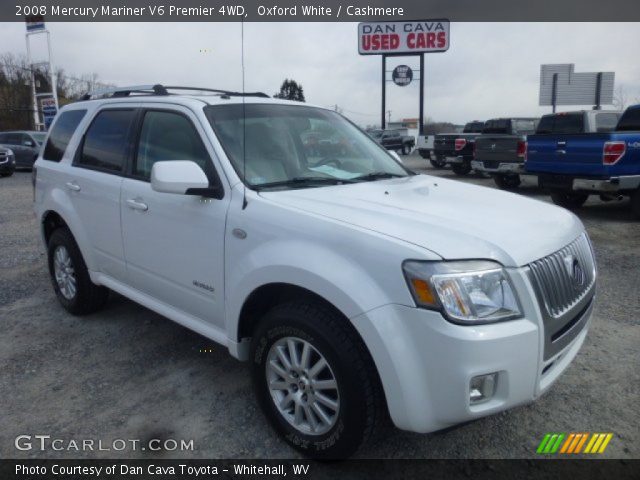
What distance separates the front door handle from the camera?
138 inches

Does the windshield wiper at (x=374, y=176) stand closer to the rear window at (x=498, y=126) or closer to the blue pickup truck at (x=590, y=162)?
the blue pickup truck at (x=590, y=162)

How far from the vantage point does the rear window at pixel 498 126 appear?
1655 cm

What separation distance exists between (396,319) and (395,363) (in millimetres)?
182

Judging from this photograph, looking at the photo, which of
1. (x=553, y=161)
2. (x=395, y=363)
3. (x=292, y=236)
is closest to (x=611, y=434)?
(x=395, y=363)

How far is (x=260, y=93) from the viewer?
418 centimetres

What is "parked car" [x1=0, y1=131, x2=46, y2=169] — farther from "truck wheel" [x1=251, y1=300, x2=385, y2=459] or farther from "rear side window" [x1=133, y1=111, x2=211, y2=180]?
"truck wheel" [x1=251, y1=300, x2=385, y2=459]

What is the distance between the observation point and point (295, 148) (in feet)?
11.3

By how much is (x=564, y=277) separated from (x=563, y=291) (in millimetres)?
72

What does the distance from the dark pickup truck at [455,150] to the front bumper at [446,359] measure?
15.8 meters

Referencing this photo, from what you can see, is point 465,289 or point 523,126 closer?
point 465,289

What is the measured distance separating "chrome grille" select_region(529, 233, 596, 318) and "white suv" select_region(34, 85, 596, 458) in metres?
0.01

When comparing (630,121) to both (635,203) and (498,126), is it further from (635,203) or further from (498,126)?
(498,126)

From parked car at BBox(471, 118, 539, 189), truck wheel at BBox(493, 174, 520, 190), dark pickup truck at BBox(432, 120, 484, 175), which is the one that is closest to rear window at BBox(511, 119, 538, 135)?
dark pickup truck at BBox(432, 120, 484, 175)

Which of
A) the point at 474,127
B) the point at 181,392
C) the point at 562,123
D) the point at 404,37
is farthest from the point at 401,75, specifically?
the point at 181,392
